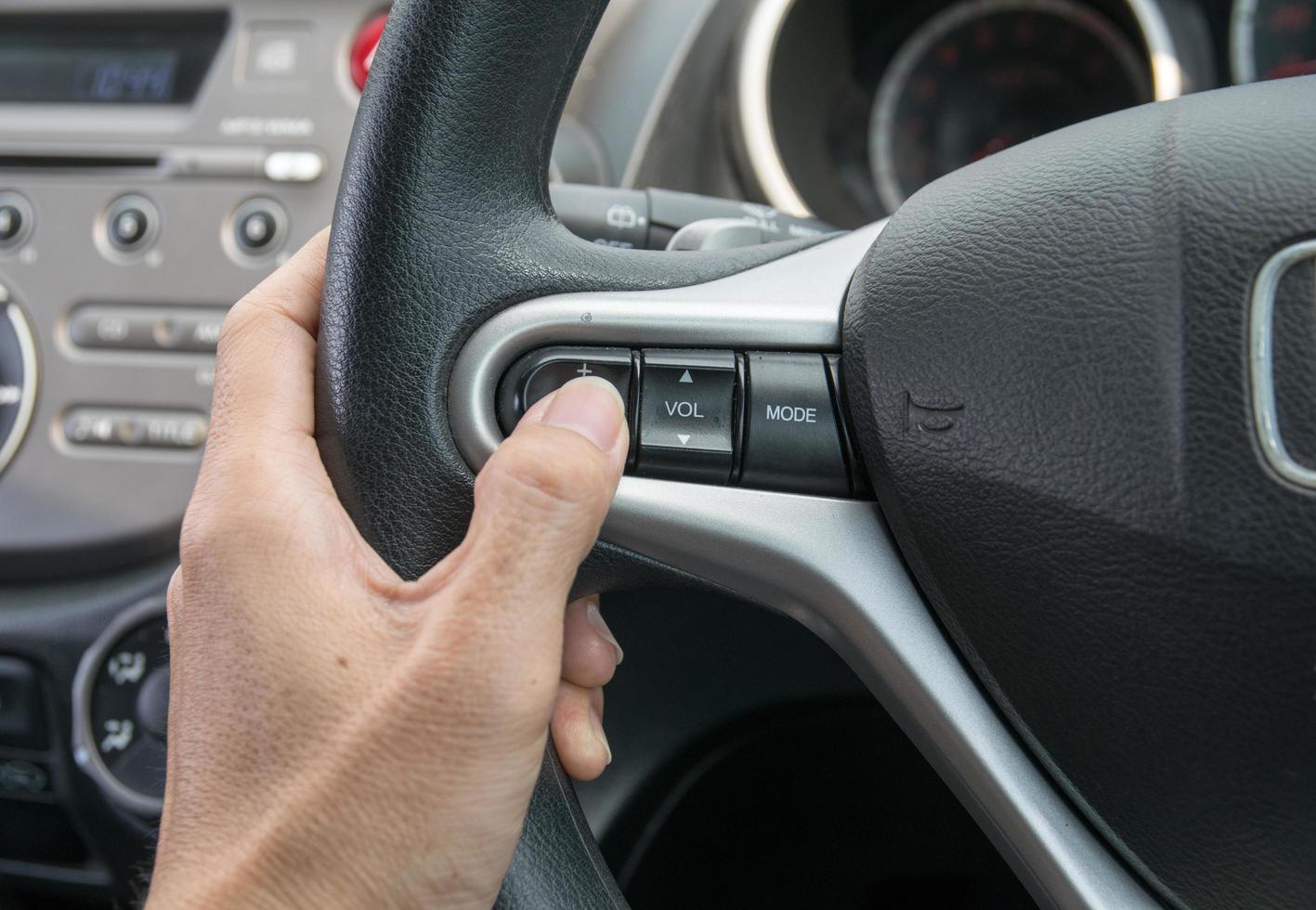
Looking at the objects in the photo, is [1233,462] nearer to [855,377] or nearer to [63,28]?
[855,377]

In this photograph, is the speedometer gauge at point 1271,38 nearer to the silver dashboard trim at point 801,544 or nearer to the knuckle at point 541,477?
the silver dashboard trim at point 801,544

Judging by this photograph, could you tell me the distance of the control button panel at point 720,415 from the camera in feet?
2.05

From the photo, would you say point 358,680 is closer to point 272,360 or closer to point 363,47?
point 272,360

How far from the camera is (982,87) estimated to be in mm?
1365

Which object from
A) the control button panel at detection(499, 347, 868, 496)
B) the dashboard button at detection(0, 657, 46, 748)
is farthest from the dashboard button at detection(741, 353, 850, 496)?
the dashboard button at detection(0, 657, 46, 748)

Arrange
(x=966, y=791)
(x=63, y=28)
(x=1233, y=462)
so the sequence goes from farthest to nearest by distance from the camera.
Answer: (x=63, y=28), (x=966, y=791), (x=1233, y=462)

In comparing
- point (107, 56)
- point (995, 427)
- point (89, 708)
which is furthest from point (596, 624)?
point (107, 56)

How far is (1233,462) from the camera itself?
1.69ft

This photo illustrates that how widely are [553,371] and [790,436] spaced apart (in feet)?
0.44

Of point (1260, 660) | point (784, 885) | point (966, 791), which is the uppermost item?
point (1260, 660)

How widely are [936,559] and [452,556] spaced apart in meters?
0.25

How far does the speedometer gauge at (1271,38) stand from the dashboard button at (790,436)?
0.87 meters

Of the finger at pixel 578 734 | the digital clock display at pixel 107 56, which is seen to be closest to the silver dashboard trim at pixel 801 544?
the finger at pixel 578 734

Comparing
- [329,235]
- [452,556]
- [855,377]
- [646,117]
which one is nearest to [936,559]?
[855,377]
